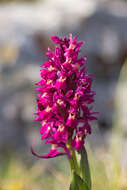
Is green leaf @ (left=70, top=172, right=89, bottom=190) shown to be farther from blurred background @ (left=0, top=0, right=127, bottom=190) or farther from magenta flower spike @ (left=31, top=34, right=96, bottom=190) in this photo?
blurred background @ (left=0, top=0, right=127, bottom=190)

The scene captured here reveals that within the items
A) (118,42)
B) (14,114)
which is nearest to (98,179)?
(14,114)

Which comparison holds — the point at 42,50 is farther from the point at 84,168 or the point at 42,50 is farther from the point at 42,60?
the point at 84,168

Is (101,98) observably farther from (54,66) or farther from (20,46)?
(54,66)

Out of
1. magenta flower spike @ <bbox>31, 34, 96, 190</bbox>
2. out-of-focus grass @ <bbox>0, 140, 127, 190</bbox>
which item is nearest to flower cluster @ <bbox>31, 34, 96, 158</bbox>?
magenta flower spike @ <bbox>31, 34, 96, 190</bbox>

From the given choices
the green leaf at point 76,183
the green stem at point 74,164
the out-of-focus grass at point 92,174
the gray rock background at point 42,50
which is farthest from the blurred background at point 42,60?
the green leaf at point 76,183

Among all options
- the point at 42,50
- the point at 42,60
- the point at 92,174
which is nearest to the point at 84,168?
the point at 92,174

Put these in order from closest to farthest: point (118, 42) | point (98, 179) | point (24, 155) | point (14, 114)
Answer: point (98, 179) → point (24, 155) → point (14, 114) → point (118, 42)
